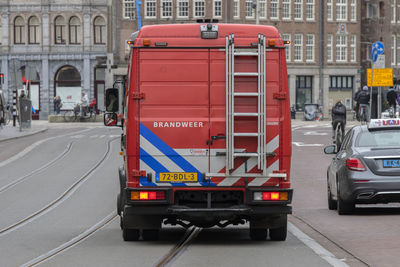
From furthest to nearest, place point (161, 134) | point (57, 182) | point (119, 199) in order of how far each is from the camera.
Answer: point (57, 182) → point (119, 199) → point (161, 134)

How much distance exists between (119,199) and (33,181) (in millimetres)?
10675

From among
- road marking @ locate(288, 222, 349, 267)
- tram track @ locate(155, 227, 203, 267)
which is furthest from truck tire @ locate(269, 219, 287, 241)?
tram track @ locate(155, 227, 203, 267)

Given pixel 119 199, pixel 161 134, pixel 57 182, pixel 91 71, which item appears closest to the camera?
pixel 161 134

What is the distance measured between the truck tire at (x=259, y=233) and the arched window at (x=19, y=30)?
2800 inches

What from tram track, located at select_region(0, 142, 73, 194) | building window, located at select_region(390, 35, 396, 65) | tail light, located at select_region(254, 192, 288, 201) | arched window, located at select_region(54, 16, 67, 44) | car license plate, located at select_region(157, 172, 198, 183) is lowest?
tram track, located at select_region(0, 142, 73, 194)

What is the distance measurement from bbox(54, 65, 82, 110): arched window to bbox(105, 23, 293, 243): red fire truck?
70.2 metres

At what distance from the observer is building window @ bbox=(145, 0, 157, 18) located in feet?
267

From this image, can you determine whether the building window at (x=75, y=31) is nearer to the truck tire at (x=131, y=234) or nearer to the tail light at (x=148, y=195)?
the truck tire at (x=131, y=234)

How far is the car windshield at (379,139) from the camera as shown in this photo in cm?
1509

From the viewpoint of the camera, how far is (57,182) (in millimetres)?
23312

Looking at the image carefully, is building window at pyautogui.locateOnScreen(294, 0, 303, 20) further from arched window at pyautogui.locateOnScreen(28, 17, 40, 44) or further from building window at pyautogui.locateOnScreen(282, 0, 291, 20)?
arched window at pyautogui.locateOnScreen(28, 17, 40, 44)

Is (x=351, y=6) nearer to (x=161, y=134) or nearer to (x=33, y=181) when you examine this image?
(x=33, y=181)

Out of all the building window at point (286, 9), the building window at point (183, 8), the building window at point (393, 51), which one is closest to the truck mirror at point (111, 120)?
the building window at point (183, 8)

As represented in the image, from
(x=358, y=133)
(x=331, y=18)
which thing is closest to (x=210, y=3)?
(x=331, y=18)
